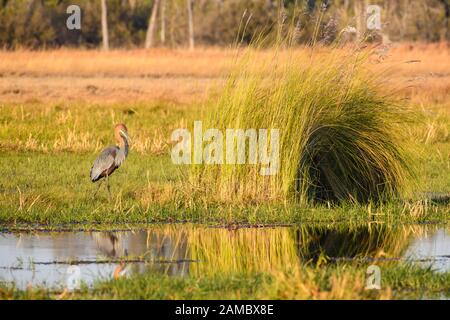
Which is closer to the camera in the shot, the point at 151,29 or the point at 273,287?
the point at 273,287

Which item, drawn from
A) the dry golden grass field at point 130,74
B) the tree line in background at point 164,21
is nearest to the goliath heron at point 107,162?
the dry golden grass field at point 130,74

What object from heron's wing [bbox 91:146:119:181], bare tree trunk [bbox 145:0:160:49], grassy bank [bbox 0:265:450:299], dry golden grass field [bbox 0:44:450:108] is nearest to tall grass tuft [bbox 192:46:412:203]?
heron's wing [bbox 91:146:119:181]

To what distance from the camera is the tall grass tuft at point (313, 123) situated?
10531 mm

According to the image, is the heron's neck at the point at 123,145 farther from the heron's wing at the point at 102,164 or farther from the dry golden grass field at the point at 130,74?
the dry golden grass field at the point at 130,74

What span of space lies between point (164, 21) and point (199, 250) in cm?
4352

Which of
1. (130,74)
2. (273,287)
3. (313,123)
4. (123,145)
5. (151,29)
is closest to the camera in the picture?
(273,287)

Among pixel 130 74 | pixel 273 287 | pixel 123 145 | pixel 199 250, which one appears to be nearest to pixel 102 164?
pixel 123 145

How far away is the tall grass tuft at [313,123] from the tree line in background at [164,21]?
3164 centimetres

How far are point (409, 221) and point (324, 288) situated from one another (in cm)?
352

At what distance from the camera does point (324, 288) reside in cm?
675

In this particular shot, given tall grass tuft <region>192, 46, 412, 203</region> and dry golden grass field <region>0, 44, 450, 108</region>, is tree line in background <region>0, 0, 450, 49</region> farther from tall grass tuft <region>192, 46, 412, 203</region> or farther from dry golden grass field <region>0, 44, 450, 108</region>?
tall grass tuft <region>192, 46, 412, 203</region>

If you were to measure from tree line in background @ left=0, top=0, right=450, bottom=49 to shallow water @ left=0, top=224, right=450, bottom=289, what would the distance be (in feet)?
109

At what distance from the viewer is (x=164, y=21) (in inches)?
2026

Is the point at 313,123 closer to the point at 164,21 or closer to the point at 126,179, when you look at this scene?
the point at 126,179
